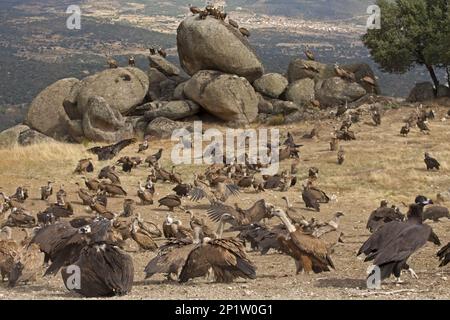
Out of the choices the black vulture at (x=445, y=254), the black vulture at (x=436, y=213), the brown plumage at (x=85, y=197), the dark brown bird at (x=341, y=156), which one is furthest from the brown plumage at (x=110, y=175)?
the black vulture at (x=445, y=254)

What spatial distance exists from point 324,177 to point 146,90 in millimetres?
16637

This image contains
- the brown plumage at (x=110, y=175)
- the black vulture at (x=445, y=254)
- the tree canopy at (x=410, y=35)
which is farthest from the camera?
the tree canopy at (x=410, y=35)

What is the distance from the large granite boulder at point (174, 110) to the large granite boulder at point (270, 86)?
151 inches

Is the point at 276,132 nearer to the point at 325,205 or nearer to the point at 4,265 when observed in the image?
the point at 325,205

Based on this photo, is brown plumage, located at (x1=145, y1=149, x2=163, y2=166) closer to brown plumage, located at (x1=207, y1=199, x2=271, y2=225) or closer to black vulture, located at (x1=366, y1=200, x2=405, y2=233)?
brown plumage, located at (x1=207, y1=199, x2=271, y2=225)

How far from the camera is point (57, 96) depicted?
39.8 meters

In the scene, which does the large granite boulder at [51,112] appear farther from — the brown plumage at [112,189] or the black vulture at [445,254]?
the black vulture at [445,254]

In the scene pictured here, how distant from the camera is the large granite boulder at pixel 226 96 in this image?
3647 centimetres

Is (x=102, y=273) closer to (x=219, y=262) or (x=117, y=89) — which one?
(x=219, y=262)

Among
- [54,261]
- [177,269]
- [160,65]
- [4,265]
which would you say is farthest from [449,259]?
[160,65]

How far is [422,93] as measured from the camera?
38688 millimetres

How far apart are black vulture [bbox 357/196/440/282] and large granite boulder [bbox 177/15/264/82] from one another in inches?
1116

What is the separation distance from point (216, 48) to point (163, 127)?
5.43 m

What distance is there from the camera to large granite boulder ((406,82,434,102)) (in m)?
38.4
